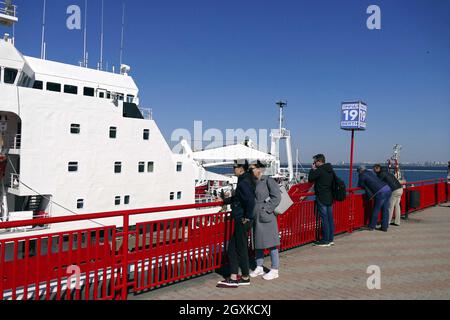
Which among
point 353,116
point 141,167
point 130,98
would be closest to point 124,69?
point 130,98

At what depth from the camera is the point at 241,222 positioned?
16.2 feet

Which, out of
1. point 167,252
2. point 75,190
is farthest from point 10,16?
point 167,252

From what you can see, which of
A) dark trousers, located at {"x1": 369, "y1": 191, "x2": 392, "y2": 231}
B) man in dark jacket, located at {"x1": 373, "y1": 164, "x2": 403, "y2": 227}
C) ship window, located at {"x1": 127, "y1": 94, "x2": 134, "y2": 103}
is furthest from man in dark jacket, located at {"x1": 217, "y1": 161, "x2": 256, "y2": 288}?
ship window, located at {"x1": 127, "y1": 94, "x2": 134, "y2": 103}

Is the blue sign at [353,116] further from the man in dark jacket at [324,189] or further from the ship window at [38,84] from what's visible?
the ship window at [38,84]

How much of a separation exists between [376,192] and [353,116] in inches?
96.8

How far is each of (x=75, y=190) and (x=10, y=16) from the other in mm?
10021

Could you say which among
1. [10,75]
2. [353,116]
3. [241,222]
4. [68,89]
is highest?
[68,89]

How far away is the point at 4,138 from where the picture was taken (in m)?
16.5

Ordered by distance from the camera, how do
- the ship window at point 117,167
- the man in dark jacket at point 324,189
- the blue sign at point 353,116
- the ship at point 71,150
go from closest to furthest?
1. the man in dark jacket at point 324,189
2. the blue sign at point 353,116
3. the ship at point 71,150
4. the ship window at point 117,167

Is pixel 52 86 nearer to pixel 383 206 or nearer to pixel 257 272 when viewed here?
pixel 383 206

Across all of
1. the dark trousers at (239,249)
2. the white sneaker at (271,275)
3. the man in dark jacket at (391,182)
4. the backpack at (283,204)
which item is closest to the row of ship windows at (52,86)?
the man in dark jacket at (391,182)

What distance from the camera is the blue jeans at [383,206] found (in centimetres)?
914

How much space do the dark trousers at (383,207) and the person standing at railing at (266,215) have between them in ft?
16.3
